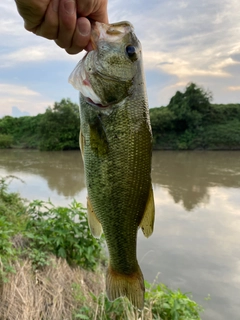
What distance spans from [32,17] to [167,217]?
7342 mm

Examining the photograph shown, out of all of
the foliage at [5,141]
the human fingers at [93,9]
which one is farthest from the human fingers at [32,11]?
the foliage at [5,141]

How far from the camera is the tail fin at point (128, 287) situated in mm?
1634

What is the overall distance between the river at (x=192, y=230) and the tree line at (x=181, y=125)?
1195 cm

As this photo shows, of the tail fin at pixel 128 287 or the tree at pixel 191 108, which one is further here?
the tree at pixel 191 108

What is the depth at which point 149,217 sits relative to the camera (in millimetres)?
1557

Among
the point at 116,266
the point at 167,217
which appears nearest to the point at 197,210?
the point at 167,217

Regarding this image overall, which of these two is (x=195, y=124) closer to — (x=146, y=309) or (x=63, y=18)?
(x=146, y=309)

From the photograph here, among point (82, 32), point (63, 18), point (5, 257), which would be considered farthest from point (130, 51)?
point (5, 257)

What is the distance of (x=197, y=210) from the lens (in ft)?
30.3

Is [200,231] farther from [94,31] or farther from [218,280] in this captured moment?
[94,31]

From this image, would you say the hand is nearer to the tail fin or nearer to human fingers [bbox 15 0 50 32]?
human fingers [bbox 15 0 50 32]

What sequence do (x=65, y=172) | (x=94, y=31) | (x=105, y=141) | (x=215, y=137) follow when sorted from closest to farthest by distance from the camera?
(x=105, y=141) < (x=94, y=31) < (x=65, y=172) < (x=215, y=137)

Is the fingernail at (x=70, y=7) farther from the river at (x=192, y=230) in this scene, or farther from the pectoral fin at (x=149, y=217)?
the river at (x=192, y=230)

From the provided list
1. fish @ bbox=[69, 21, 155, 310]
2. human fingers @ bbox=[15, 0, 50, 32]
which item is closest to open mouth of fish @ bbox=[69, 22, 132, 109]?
fish @ bbox=[69, 21, 155, 310]
